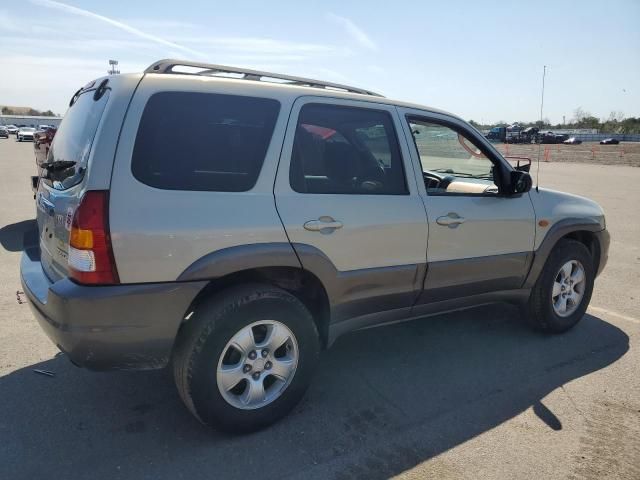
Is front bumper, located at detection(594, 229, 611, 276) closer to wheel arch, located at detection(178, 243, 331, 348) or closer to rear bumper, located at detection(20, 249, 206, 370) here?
wheel arch, located at detection(178, 243, 331, 348)

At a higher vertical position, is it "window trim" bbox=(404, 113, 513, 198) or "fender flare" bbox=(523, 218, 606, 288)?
"window trim" bbox=(404, 113, 513, 198)

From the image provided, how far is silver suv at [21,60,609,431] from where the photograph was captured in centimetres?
238

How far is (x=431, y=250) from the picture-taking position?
3381mm

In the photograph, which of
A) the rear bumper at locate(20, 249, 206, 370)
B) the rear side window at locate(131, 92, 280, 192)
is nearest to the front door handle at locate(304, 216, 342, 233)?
the rear side window at locate(131, 92, 280, 192)

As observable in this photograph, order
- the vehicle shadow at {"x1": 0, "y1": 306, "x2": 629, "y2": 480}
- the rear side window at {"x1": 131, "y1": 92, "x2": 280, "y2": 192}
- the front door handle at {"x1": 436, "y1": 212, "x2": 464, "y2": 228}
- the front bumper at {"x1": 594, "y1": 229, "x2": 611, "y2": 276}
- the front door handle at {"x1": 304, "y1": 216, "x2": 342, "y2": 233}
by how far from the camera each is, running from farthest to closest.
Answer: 1. the front bumper at {"x1": 594, "y1": 229, "x2": 611, "y2": 276}
2. the front door handle at {"x1": 436, "y1": 212, "x2": 464, "y2": 228}
3. the front door handle at {"x1": 304, "y1": 216, "x2": 342, "y2": 233}
4. the vehicle shadow at {"x1": 0, "y1": 306, "x2": 629, "y2": 480}
5. the rear side window at {"x1": 131, "y1": 92, "x2": 280, "y2": 192}

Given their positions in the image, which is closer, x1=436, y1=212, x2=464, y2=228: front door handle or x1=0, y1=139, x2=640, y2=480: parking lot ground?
x1=0, y1=139, x2=640, y2=480: parking lot ground

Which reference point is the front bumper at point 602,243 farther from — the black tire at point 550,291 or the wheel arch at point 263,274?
the wheel arch at point 263,274

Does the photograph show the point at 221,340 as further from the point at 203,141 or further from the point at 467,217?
the point at 467,217

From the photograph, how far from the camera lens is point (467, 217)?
3.52 m

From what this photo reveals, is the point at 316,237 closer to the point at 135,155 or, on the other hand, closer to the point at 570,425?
the point at 135,155

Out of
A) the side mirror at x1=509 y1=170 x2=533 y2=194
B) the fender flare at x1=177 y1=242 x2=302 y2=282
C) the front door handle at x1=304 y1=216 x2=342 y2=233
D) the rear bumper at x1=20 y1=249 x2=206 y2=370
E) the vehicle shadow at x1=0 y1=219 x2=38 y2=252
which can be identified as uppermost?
the side mirror at x1=509 y1=170 x2=533 y2=194

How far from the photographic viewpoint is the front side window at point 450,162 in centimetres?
352

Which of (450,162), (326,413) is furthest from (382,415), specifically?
(450,162)

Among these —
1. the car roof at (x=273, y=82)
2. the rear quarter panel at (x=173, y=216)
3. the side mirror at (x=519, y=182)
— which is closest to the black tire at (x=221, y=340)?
the rear quarter panel at (x=173, y=216)
